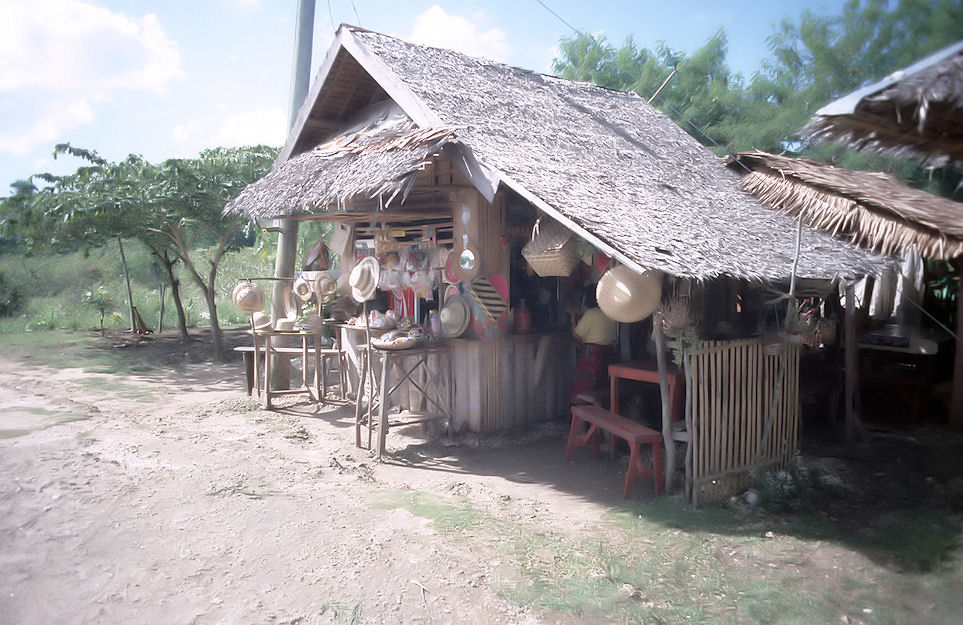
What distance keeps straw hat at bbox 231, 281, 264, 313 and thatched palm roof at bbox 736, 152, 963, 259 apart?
22.5 feet

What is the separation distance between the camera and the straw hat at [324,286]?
8914mm

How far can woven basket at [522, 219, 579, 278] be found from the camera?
5.98 m

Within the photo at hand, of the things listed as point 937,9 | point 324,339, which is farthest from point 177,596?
point 937,9

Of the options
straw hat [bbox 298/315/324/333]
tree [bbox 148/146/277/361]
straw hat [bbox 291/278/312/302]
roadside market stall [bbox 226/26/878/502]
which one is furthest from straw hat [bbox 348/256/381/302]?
tree [bbox 148/146/277/361]

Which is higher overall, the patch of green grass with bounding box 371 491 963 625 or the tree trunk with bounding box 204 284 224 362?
the tree trunk with bounding box 204 284 224 362

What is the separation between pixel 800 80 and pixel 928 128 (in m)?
9.77

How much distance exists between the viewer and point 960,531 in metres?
4.57

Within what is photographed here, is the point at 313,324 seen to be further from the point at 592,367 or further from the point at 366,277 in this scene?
the point at 592,367

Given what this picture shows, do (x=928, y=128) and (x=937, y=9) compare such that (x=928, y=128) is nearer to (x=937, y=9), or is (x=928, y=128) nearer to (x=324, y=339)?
(x=937, y=9)

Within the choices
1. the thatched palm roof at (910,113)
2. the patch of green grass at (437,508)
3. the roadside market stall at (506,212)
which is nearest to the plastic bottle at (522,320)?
the roadside market stall at (506,212)

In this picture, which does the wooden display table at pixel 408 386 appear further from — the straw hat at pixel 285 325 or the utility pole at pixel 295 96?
the utility pole at pixel 295 96

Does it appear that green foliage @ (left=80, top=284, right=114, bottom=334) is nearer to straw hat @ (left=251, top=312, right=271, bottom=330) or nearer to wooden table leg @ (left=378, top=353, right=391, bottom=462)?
straw hat @ (left=251, top=312, right=271, bottom=330)

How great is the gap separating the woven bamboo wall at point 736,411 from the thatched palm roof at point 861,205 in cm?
142

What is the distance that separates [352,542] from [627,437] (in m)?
2.54
